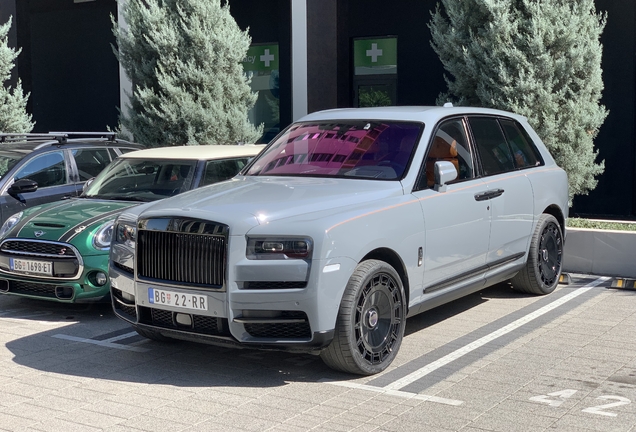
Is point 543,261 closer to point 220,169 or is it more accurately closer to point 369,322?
point 369,322

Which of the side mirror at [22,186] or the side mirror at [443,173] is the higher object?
the side mirror at [443,173]

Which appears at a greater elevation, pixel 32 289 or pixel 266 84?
pixel 266 84

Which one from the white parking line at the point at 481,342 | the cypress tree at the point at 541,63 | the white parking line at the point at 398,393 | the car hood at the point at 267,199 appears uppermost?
the cypress tree at the point at 541,63

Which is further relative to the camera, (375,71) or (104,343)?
(375,71)

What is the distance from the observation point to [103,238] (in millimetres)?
7777

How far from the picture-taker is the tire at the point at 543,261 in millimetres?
8258

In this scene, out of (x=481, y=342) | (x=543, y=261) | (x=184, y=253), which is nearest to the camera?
(x=184, y=253)

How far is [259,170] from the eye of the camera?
7.25m

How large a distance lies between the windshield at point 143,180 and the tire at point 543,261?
340 cm

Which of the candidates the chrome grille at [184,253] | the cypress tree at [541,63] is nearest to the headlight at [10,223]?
the chrome grille at [184,253]

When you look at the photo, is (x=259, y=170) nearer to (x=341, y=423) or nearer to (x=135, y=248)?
(x=135, y=248)

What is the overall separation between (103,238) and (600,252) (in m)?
5.50

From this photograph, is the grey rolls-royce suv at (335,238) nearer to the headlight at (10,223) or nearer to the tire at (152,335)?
the tire at (152,335)

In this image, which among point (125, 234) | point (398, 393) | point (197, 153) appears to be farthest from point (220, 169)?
point (398, 393)
